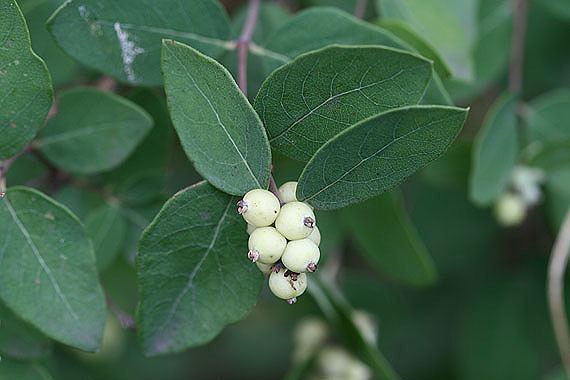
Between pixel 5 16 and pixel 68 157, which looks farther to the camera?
pixel 68 157

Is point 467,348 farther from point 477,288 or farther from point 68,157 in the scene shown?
point 68,157

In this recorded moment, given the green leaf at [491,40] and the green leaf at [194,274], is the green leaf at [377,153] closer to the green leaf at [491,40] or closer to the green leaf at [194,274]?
the green leaf at [194,274]

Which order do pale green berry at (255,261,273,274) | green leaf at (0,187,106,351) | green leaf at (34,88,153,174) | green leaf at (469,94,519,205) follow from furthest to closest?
green leaf at (469,94,519,205) → green leaf at (34,88,153,174) → green leaf at (0,187,106,351) → pale green berry at (255,261,273,274)

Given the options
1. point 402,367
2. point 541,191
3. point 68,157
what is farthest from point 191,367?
point 68,157

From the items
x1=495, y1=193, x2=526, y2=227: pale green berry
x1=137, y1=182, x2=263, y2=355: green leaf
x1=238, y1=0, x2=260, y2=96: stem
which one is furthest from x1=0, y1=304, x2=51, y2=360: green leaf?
x1=495, y1=193, x2=526, y2=227: pale green berry

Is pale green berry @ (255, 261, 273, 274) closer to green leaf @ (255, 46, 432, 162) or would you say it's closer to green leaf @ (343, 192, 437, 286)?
green leaf @ (255, 46, 432, 162)

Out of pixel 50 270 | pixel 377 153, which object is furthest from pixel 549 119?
pixel 50 270

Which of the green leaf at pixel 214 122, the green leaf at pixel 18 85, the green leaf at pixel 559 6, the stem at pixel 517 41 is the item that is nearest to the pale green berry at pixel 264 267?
the green leaf at pixel 214 122

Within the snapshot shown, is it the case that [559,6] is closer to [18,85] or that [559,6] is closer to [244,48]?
[244,48]
